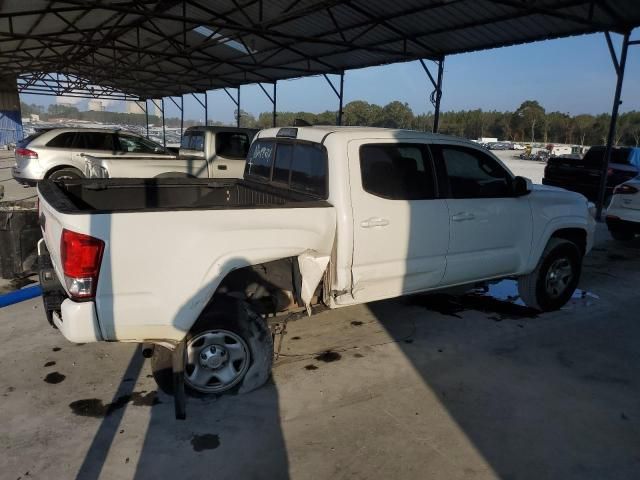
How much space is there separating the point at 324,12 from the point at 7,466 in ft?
37.5

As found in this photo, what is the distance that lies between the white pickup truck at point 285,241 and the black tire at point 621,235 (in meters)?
4.50

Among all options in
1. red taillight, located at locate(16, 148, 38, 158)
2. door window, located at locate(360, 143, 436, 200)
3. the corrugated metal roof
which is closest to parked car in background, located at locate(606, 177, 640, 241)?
the corrugated metal roof

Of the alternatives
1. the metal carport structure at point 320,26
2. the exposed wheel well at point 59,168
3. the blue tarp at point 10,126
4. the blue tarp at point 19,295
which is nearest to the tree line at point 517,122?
the blue tarp at point 10,126

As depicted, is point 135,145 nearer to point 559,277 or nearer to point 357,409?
point 559,277

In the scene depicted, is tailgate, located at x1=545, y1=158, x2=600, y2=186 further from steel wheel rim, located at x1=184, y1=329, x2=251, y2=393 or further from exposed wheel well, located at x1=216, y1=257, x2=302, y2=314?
steel wheel rim, located at x1=184, y1=329, x2=251, y2=393

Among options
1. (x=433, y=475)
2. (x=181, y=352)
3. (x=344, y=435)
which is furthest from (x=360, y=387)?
(x=181, y=352)

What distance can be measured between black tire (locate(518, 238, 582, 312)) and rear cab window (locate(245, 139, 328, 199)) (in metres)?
2.72

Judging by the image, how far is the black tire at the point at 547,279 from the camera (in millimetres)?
5133

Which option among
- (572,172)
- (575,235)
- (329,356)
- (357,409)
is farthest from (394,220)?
(572,172)

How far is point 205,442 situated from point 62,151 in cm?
1074

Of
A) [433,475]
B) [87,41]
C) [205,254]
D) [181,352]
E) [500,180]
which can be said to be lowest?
[433,475]

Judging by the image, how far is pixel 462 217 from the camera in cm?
432

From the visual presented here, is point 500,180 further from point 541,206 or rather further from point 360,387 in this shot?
point 360,387

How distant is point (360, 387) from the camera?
368 cm
